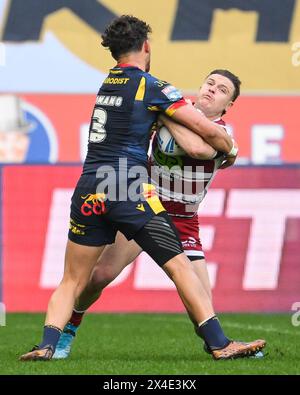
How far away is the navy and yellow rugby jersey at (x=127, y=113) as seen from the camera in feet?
21.9

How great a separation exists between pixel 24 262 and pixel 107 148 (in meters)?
5.80

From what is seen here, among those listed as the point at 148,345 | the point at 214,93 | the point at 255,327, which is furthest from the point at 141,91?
the point at 255,327

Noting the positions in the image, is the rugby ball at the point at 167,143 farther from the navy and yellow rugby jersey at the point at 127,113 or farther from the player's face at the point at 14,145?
the player's face at the point at 14,145

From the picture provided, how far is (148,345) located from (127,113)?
2.54m

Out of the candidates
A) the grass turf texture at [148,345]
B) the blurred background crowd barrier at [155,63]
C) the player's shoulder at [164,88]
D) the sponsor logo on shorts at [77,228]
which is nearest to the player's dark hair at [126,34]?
the player's shoulder at [164,88]

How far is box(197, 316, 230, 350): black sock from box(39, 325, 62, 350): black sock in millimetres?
873

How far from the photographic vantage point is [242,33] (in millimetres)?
18125

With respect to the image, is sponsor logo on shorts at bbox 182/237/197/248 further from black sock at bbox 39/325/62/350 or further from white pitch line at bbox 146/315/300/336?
white pitch line at bbox 146/315/300/336

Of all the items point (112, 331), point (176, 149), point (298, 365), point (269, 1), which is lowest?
point (112, 331)

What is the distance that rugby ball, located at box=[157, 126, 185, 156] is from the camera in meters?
6.97

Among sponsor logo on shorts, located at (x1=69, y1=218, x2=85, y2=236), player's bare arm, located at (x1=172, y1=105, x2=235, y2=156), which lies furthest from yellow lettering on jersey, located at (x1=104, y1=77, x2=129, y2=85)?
sponsor logo on shorts, located at (x1=69, y1=218, x2=85, y2=236)
